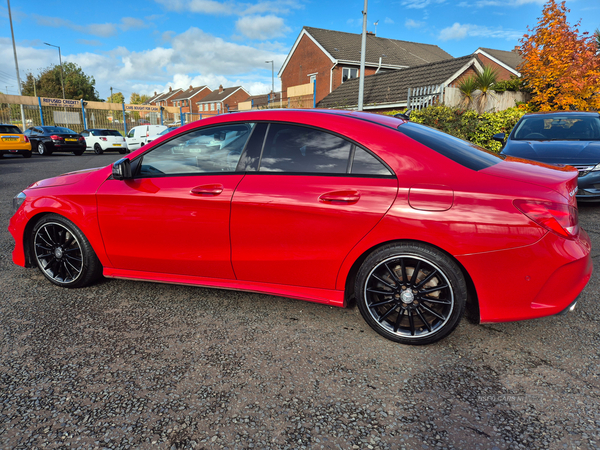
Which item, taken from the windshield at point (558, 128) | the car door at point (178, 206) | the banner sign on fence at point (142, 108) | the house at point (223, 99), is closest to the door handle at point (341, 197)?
the car door at point (178, 206)

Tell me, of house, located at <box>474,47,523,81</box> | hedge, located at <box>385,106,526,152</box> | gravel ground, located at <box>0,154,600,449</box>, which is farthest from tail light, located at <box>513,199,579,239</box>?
house, located at <box>474,47,523,81</box>

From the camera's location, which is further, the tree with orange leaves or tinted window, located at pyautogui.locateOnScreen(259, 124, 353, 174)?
the tree with orange leaves

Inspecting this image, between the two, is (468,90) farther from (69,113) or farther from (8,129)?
(69,113)

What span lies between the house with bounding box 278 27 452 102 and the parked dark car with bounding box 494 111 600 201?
2810 cm

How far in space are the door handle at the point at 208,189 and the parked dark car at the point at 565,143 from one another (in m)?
5.55

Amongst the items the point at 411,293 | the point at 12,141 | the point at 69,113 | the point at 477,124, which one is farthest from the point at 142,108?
the point at 411,293

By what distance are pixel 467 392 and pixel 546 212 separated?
114 cm

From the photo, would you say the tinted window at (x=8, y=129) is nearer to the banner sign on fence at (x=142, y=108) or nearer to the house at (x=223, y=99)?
the banner sign on fence at (x=142, y=108)

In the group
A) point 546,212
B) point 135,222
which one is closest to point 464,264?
point 546,212

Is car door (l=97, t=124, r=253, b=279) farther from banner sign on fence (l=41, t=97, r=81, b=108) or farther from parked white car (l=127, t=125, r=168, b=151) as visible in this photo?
banner sign on fence (l=41, t=97, r=81, b=108)

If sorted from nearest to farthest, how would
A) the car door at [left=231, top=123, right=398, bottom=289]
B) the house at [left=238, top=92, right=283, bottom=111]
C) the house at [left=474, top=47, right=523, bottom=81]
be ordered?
the car door at [left=231, top=123, right=398, bottom=289], the house at [left=238, top=92, right=283, bottom=111], the house at [left=474, top=47, right=523, bottom=81]

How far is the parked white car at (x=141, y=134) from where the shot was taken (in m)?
23.0

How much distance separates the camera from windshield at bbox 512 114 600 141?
24.0 feet

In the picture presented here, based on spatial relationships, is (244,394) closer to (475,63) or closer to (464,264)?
(464,264)
